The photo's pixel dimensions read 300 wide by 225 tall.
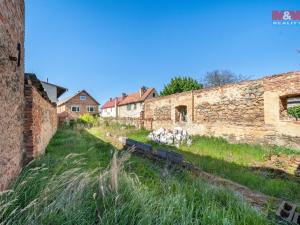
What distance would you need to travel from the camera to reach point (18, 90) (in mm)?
3670

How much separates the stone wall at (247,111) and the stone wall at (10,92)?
8393 millimetres

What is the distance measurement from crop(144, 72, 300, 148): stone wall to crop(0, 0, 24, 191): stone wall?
27.5 ft

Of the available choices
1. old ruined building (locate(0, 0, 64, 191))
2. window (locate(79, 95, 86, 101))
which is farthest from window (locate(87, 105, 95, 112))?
old ruined building (locate(0, 0, 64, 191))

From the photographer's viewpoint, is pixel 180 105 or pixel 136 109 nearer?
pixel 180 105

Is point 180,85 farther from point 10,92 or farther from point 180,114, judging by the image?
point 10,92

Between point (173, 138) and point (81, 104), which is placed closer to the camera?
point (173, 138)

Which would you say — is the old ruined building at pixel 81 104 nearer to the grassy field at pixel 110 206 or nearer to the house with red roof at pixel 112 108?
the house with red roof at pixel 112 108

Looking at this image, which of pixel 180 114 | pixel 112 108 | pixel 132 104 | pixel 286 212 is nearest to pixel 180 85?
pixel 132 104

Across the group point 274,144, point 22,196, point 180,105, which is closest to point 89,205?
point 22,196

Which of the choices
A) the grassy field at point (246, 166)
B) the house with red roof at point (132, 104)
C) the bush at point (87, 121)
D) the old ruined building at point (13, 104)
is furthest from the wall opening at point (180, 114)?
the house with red roof at point (132, 104)

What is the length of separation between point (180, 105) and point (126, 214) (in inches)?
458

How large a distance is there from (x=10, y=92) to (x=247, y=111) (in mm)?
8965

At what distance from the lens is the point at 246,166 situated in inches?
254

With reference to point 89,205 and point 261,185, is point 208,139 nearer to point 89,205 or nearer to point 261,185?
point 261,185
